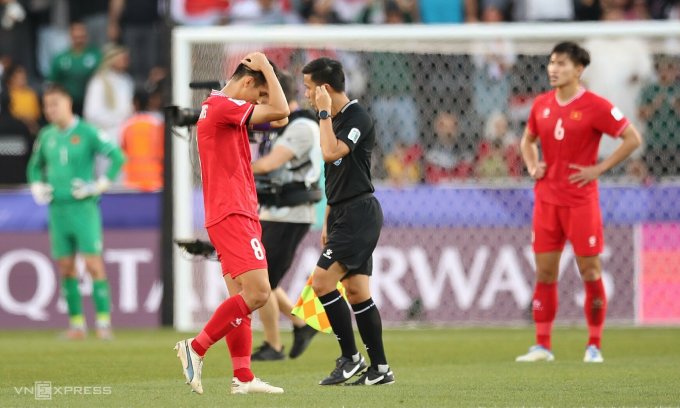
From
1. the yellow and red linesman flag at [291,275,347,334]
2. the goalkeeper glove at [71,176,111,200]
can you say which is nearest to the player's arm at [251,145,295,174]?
the yellow and red linesman flag at [291,275,347,334]

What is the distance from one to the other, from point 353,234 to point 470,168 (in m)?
7.04

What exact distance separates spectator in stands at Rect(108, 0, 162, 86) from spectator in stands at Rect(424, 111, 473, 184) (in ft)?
19.8

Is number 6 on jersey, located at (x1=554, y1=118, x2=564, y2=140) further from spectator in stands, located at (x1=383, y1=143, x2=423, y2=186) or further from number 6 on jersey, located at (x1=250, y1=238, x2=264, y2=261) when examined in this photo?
spectator in stands, located at (x1=383, y1=143, x2=423, y2=186)

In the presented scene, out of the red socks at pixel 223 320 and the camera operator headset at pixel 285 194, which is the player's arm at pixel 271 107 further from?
the camera operator headset at pixel 285 194

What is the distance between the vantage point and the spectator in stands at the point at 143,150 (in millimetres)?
16969

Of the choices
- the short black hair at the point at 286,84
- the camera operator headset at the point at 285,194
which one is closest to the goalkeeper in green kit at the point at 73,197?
the camera operator headset at the point at 285,194

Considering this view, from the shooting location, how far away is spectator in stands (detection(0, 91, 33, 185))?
706 inches

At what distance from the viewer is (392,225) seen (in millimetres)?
15633

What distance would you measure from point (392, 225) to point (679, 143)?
3322 mm

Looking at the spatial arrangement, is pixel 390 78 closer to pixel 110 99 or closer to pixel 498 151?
pixel 498 151

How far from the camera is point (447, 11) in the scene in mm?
18422

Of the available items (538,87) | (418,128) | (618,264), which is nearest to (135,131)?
(418,128)

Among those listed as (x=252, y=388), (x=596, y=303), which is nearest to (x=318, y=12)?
(x=596, y=303)

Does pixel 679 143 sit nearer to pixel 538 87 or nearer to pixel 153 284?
pixel 538 87
